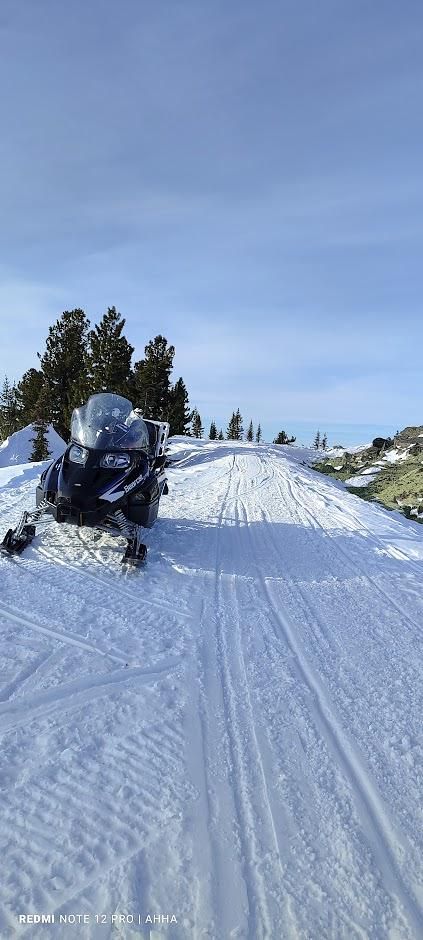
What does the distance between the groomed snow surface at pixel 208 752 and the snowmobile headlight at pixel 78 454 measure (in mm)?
1249

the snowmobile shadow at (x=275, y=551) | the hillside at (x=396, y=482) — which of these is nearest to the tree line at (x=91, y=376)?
the hillside at (x=396, y=482)

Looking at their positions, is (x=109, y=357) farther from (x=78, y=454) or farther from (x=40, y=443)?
(x=78, y=454)

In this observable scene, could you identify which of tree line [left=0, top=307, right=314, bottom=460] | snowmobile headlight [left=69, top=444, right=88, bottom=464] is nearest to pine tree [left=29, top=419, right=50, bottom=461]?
tree line [left=0, top=307, right=314, bottom=460]

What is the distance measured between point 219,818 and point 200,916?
462 mm

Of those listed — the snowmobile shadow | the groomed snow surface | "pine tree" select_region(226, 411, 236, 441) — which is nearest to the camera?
the groomed snow surface

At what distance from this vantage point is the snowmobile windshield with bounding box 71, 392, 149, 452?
622 cm

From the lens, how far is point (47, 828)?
216 centimetres

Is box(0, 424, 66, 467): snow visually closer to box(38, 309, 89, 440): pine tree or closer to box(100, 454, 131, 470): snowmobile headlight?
box(38, 309, 89, 440): pine tree

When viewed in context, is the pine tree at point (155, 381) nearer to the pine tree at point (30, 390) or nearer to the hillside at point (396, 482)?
the pine tree at point (30, 390)

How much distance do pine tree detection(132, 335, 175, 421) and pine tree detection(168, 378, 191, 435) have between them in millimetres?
1005

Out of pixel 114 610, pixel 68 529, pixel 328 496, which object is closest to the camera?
pixel 114 610

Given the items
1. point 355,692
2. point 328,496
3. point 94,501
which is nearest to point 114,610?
point 94,501

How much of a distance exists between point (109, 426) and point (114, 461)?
0.58m

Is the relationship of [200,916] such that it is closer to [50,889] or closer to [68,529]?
[50,889]
